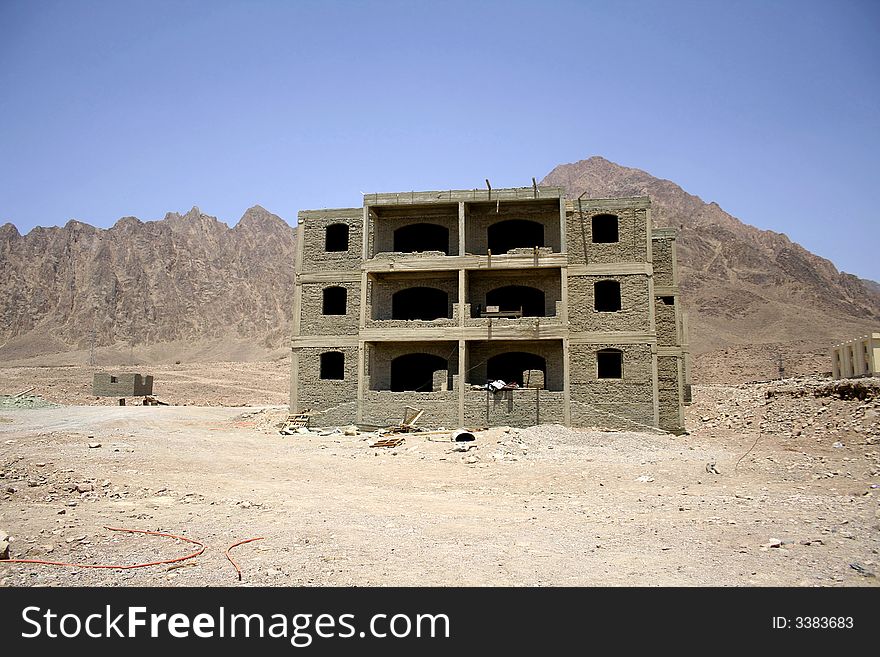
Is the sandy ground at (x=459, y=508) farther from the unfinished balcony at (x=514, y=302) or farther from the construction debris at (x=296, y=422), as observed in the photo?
the unfinished balcony at (x=514, y=302)

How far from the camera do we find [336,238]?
88.9 feet

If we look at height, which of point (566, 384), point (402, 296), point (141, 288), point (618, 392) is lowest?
point (618, 392)

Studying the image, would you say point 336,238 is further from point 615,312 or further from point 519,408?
point 615,312

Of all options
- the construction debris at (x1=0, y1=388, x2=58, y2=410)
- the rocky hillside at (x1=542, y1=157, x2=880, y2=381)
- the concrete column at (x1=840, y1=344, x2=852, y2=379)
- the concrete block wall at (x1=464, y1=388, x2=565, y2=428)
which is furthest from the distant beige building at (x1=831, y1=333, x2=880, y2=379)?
the construction debris at (x1=0, y1=388, x2=58, y2=410)

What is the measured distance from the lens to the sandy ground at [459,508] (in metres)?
6.79

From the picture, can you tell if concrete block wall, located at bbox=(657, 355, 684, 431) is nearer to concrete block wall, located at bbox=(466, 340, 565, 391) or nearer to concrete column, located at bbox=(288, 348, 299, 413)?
concrete block wall, located at bbox=(466, 340, 565, 391)

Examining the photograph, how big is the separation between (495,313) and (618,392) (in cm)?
557

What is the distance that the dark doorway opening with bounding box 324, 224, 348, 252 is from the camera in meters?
Result: 26.9

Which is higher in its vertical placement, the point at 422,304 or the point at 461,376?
the point at 422,304

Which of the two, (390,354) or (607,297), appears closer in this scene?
(390,354)

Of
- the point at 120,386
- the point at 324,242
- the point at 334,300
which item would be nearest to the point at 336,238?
the point at 324,242

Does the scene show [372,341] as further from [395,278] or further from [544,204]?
[544,204]

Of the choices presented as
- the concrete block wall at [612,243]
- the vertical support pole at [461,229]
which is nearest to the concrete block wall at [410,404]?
the vertical support pole at [461,229]

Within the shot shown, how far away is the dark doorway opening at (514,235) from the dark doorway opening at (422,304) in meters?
3.20
